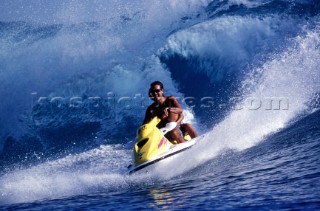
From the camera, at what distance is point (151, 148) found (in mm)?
6105

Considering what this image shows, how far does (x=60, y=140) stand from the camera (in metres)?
15.0

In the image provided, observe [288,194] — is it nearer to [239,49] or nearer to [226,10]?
[239,49]

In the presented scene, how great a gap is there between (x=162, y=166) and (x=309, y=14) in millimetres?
12282

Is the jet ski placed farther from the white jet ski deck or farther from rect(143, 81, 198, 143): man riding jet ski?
rect(143, 81, 198, 143): man riding jet ski

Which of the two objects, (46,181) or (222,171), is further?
(46,181)

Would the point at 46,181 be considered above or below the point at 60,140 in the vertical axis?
below

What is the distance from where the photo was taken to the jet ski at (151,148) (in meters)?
6.02

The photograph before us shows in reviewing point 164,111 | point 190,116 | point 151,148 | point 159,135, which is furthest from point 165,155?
point 190,116

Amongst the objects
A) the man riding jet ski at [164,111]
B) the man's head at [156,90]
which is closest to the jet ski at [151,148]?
the man riding jet ski at [164,111]

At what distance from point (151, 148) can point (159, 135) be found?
33 cm

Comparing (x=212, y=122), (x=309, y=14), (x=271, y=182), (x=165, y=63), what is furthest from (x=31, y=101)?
(x=271, y=182)

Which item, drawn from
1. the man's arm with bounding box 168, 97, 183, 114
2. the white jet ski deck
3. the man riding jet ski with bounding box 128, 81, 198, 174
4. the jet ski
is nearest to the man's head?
the man riding jet ski with bounding box 128, 81, 198, 174

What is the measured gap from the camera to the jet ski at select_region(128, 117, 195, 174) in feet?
19.7

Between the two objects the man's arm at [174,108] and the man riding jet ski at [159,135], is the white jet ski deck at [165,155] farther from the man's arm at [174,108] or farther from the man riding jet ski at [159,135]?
the man's arm at [174,108]
